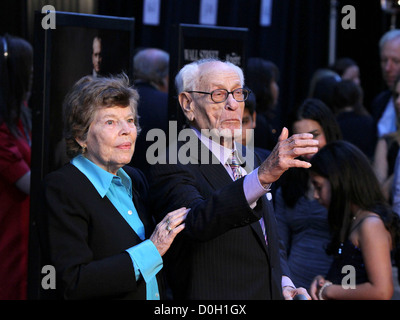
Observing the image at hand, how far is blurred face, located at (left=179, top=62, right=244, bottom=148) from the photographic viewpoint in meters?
2.52

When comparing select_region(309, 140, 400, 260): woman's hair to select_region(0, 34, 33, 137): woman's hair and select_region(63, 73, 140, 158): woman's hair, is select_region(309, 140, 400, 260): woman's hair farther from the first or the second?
select_region(0, 34, 33, 137): woman's hair

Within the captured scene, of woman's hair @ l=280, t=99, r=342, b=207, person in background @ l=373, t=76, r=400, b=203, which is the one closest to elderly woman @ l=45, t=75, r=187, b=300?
woman's hair @ l=280, t=99, r=342, b=207

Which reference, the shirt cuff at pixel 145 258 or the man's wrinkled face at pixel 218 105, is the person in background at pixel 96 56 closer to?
the man's wrinkled face at pixel 218 105

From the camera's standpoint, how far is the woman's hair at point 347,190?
3.14m

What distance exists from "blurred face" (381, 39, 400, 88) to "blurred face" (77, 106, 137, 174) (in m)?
2.98

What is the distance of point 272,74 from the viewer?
16.0 feet

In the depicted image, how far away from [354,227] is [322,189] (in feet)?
0.87

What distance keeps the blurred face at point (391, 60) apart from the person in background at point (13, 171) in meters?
2.61

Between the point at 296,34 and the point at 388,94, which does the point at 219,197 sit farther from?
the point at 296,34

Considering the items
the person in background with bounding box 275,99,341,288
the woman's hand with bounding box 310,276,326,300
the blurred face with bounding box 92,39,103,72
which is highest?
the blurred face with bounding box 92,39,103,72

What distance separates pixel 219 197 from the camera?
6.94 ft

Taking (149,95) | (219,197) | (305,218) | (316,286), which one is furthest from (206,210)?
(149,95)
